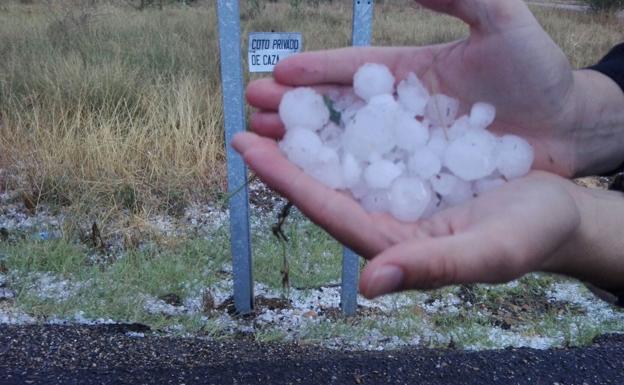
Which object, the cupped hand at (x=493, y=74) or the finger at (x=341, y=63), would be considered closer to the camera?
the cupped hand at (x=493, y=74)

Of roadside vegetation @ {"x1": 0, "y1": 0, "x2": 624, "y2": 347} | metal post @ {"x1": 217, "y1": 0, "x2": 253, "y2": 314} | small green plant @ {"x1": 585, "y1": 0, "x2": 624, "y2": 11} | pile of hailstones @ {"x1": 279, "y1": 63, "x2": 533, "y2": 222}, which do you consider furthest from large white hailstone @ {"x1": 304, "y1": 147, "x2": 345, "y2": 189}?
small green plant @ {"x1": 585, "y1": 0, "x2": 624, "y2": 11}

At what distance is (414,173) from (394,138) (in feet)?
0.35

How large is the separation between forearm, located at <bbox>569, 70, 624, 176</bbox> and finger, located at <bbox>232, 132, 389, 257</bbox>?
2.63 ft

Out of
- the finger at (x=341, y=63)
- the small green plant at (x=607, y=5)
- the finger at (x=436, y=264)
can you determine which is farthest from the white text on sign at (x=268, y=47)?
the small green plant at (x=607, y=5)

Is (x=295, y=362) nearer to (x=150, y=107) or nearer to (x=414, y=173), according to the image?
(x=414, y=173)

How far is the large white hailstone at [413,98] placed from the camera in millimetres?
1734

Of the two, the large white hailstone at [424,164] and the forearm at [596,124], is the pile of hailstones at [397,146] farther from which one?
the forearm at [596,124]

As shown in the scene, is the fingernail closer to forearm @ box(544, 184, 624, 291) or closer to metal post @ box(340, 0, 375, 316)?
forearm @ box(544, 184, 624, 291)

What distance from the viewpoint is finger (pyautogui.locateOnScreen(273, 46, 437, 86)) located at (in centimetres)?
173

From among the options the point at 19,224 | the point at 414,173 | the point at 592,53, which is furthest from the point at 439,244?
the point at 592,53

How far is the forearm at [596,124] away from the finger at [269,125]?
0.83 metres

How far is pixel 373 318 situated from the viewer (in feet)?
8.98

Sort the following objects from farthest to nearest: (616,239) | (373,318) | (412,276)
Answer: (373,318), (616,239), (412,276)

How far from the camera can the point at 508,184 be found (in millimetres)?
1517
